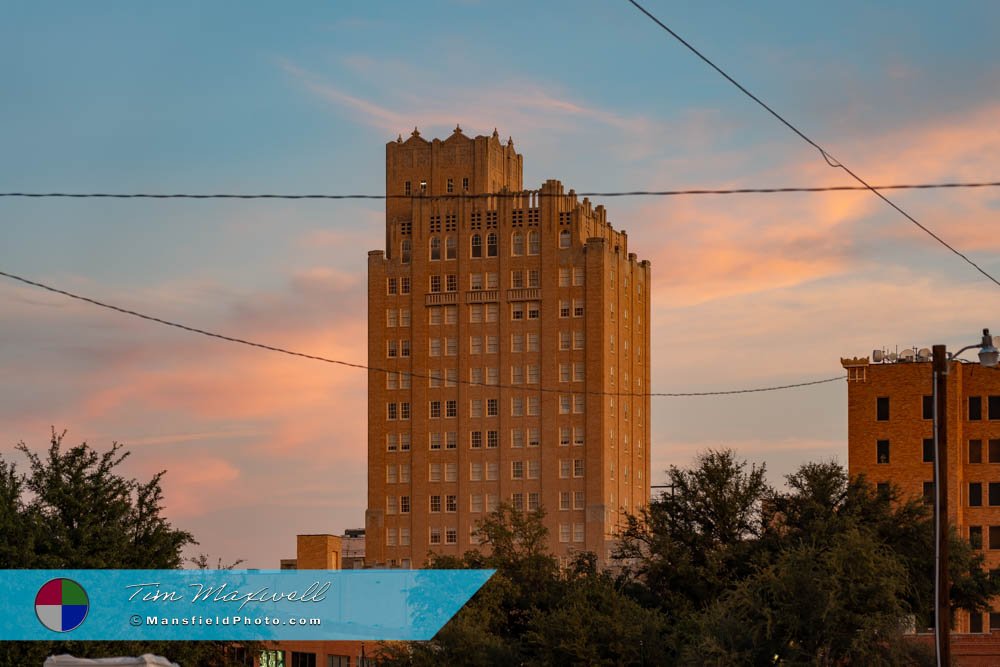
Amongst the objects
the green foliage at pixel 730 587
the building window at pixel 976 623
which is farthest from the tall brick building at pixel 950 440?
the green foliage at pixel 730 587

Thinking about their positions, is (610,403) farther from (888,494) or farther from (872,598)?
(872,598)

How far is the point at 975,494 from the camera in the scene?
129625 millimetres

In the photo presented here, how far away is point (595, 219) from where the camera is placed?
7771 inches

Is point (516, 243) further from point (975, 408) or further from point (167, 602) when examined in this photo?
point (167, 602)

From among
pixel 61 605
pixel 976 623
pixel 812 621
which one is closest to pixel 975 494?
pixel 976 623

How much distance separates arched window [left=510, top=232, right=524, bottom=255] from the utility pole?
153 metres

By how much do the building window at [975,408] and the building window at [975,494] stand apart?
5290 mm

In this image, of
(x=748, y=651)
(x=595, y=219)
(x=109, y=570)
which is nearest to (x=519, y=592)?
(x=748, y=651)

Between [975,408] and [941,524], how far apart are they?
318ft

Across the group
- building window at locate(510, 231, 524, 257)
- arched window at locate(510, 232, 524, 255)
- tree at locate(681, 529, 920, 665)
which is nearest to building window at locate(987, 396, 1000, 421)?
building window at locate(510, 231, 524, 257)

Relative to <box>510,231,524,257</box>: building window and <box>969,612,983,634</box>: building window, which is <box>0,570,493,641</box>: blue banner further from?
<box>510,231,524,257</box>: building window

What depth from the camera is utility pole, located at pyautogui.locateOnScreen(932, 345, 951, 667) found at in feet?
119

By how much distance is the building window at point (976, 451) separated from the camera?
12950 cm

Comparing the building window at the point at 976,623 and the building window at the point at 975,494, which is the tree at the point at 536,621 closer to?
the building window at the point at 976,623
